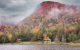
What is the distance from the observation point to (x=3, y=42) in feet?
357

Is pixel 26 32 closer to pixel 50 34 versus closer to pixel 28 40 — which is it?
pixel 28 40

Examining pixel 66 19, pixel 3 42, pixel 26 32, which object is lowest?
pixel 3 42

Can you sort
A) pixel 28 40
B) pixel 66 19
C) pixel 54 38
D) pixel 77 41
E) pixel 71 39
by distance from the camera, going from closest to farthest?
pixel 77 41 → pixel 71 39 → pixel 54 38 → pixel 28 40 → pixel 66 19

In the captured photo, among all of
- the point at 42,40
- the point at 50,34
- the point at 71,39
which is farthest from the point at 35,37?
the point at 71,39

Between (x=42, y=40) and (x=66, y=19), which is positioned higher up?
(x=66, y=19)

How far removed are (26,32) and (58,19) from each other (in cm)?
8962

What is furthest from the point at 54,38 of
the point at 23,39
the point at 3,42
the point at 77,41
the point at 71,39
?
the point at 3,42

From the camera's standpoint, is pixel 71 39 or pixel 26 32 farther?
pixel 26 32

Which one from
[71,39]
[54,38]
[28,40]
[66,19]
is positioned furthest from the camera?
[66,19]

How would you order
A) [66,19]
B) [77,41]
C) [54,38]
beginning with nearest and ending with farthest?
[77,41] → [54,38] → [66,19]

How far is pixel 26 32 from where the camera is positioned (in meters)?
122

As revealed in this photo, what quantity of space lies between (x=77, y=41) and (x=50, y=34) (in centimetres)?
2869

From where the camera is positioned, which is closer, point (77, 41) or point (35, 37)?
point (77, 41)

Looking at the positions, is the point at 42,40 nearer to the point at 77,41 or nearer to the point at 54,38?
the point at 54,38
